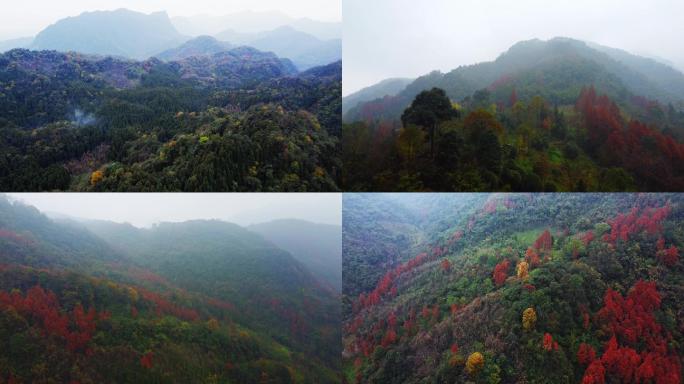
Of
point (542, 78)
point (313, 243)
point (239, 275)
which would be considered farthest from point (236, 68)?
point (542, 78)

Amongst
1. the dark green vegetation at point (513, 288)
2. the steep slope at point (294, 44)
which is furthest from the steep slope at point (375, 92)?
the dark green vegetation at point (513, 288)

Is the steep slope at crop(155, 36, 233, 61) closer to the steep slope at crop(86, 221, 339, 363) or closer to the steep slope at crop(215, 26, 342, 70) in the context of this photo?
the steep slope at crop(215, 26, 342, 70)

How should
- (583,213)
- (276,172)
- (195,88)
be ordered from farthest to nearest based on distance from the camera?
(195,88) < (583,213) < (276,172)

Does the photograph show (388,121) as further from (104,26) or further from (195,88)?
(104,26)

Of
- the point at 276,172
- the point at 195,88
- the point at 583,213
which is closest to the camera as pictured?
the point at 276,172

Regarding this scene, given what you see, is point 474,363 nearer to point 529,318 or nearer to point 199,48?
point 529,318

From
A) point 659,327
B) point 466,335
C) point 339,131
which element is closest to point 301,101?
point 339,131
